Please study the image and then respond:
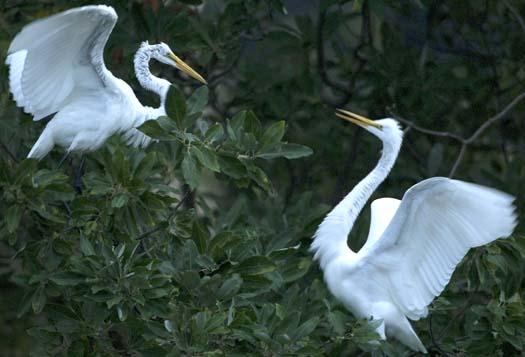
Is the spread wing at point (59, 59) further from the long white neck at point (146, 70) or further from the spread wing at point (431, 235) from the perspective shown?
the spread wing at point (431, 235)

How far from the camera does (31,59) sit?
4492 millimetres

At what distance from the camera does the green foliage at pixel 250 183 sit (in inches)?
146

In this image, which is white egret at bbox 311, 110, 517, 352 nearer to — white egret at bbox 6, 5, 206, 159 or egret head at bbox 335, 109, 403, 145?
egret head at bbox 335, 109, 403, 145

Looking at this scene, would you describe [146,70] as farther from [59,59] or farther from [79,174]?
[79,174]

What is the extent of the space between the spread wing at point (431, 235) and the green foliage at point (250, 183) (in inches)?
4.9

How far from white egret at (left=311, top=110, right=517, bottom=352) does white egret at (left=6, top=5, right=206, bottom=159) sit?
993mm

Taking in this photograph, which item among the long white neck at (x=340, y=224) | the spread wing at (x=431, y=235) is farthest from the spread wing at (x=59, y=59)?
the spread wing at (x=431, y=235)

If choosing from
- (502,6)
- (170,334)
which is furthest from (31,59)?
(502,6)

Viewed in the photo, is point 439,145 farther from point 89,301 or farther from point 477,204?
point 89,301

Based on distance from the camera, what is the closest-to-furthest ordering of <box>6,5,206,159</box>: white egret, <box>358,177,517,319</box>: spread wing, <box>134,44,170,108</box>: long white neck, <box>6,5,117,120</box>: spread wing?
1. <box>358,177,517,319</box>: spread wing
2. <box>6,5,117,120</box>: spread wing
3. <box>6,5,206,159</box>: white egret
4. <box>134,44,170,108</box>: long white neck

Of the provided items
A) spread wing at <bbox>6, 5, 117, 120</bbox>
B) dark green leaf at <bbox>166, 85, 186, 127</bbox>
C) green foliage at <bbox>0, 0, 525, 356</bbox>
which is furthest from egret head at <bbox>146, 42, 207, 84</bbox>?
dark green leaf at <bbox>166, 85, 186, 127</bbox>

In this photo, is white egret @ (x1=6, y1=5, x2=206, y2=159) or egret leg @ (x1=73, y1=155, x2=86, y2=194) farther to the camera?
egret leg @ (x1=73, y1=155, x2=86, y2=194)

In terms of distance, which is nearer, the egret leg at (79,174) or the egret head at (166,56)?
the egret head at (166,56)

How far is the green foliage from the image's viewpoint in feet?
12.2
